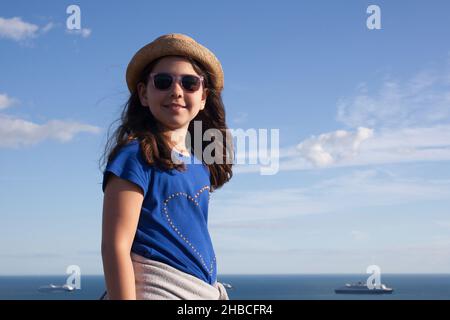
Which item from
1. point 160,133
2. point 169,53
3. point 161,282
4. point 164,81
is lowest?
point 161,282

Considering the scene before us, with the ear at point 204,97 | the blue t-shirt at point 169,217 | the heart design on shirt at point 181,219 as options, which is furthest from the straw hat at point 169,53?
the heart design on shirt at point 181,219

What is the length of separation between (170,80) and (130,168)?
79cm

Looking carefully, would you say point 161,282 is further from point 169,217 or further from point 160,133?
point 160,133

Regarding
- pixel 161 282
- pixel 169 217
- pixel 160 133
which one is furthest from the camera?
pixel 160 133

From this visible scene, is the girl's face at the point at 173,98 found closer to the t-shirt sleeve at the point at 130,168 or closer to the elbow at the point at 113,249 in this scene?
the t-shirt sleeve at the point at 130,168

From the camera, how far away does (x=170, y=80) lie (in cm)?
392

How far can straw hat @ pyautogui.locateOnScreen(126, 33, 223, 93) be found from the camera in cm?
391

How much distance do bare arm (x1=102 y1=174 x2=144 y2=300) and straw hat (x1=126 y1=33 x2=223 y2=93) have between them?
1.00 meters

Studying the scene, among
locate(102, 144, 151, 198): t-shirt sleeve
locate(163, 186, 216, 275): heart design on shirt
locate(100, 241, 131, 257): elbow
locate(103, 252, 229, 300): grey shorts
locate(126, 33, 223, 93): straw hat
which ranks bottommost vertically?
locate(103, 252, 229, 300): grey shorts

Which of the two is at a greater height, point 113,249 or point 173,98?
point 173,98

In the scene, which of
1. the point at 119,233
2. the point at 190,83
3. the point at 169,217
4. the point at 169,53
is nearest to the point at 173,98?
the point at 190,83

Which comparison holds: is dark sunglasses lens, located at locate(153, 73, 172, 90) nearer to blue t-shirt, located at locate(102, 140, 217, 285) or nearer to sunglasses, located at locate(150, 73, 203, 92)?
sunglasses, located at locate(150, 73, 203, 92)

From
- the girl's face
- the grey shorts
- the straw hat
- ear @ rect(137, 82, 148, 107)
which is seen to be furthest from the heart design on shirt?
the straw hat
